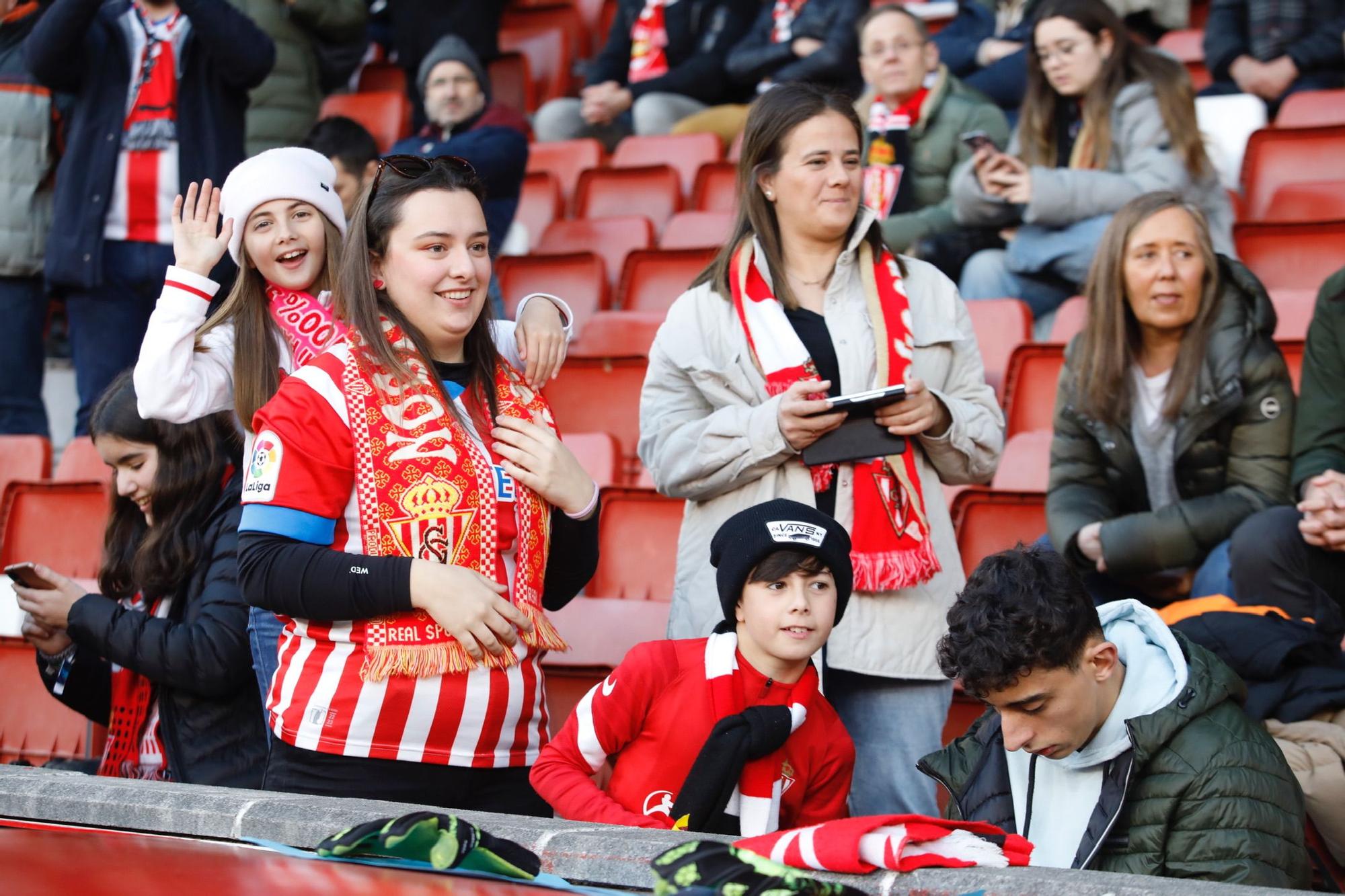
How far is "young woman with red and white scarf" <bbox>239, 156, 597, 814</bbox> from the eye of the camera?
87.8 inches

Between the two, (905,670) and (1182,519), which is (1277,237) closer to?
(1182,519)

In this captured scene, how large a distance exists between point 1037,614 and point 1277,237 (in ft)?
9.84

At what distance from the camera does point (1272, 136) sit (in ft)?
17.9

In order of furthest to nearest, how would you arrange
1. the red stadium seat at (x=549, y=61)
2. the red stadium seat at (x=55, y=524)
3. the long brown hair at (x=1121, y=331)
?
the red stadium seat at (x=549, y=61) < the red stadium seat at (x=55, y=524) < the long brown hair at (x=1121, y=331)

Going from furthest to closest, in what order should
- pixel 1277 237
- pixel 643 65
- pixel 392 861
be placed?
pixel 643 65, pixel 1277 237, pixel 392 861

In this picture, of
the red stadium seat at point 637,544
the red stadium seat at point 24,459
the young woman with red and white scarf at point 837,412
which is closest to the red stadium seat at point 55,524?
the red stadium seat at point 24,459

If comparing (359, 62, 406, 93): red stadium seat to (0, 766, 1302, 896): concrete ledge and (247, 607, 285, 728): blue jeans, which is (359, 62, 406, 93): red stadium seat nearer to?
(247, 607, 285, 728): blue jeans

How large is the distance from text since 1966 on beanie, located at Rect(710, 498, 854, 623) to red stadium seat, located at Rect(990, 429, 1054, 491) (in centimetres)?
149

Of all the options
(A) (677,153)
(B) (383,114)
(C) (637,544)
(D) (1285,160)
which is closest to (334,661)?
(C) (637,544)

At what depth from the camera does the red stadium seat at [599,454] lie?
14.3 feet

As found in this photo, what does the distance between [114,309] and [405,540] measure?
2.99 m

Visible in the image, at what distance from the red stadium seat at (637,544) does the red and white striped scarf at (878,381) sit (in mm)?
1078

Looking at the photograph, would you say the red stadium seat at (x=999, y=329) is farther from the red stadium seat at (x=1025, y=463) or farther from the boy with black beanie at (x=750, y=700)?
the boy with black beanie at (x=750, y=700)

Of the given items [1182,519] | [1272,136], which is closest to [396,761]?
[1182,519]
